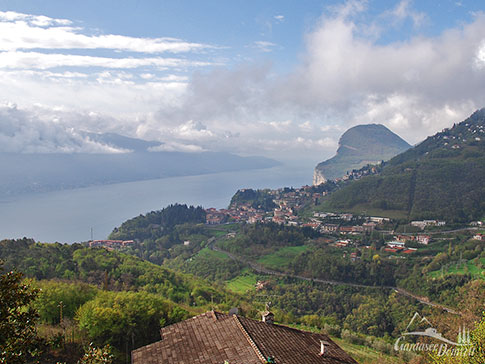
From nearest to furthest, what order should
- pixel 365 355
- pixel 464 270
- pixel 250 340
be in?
pixel 250 340 → pixel 365 355 → pixel 464 270

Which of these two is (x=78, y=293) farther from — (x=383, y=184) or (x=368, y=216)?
(x=383, y=184)

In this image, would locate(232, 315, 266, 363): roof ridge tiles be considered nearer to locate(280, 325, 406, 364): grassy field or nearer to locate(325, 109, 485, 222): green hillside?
locate(280, 325, 406, 364): grassy field

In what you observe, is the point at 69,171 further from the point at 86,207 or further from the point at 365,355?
the point at 365,355

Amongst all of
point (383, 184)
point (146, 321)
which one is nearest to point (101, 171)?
point (383, 184)

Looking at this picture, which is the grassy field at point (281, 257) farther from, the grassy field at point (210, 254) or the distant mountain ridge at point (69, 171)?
the distant mountain ridge at point (69, 171)

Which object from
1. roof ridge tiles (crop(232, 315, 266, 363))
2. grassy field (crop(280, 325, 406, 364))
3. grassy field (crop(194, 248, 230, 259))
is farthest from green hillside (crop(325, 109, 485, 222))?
roof ridge tiles (crop(232, 315, 266, 363))

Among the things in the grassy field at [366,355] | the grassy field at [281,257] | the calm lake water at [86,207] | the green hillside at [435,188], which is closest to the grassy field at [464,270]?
the grassy field at [281,257]

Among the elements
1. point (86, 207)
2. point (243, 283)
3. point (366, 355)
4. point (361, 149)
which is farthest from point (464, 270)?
point (361, 149)

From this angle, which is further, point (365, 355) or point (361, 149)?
point (361, 149)
